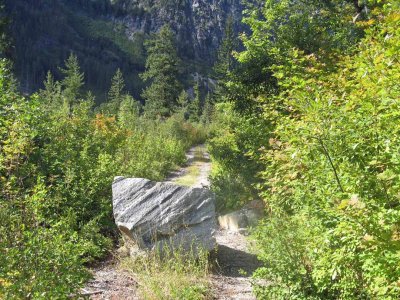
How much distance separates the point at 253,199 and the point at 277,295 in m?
5.61

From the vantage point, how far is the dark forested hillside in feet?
300

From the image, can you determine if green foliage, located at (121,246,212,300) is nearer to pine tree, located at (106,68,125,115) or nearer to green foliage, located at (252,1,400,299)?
green foliage, located at (252,1,400,299)

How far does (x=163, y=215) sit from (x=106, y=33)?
11387 cm

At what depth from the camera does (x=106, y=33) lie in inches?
4355

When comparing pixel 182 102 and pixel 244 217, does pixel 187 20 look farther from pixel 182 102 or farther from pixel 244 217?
pixel 244 217

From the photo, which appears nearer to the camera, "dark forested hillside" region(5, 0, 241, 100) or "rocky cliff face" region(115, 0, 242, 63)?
"dark forested hillside" region(5, 0, 241, 100)

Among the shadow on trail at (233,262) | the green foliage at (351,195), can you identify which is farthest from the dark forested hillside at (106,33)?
the green foliage at (351,195)

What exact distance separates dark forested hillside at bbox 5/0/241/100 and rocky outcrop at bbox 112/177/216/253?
272ft

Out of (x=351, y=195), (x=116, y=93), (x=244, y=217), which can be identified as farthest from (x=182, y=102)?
(x=351, y=195)

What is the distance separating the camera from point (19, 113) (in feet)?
20.1

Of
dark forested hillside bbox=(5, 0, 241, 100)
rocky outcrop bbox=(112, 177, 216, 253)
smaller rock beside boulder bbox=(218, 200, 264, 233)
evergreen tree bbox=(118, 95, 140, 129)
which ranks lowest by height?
smaller rock beside boulder bbox=(218, 200, 264, 233)

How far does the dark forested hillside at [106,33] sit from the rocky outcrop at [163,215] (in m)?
82.9

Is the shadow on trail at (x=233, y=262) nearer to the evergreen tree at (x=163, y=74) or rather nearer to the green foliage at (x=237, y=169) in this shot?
the green foliage at (x=237, y=169)

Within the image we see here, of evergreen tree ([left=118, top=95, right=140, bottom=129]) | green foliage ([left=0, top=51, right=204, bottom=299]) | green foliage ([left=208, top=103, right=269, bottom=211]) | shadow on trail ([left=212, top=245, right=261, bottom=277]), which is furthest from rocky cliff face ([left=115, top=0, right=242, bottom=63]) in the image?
shadow on trail ([left=212, top=245, right=261, bottom=277])
